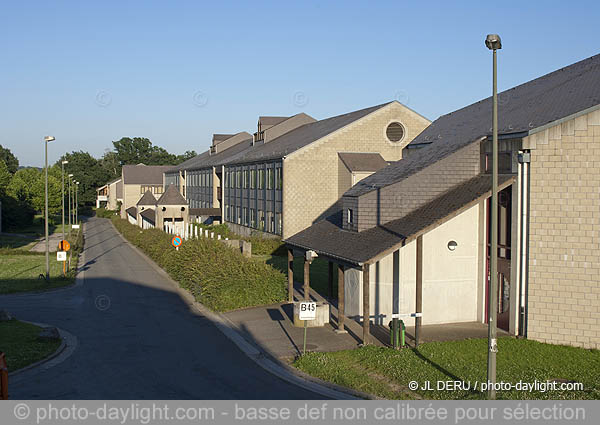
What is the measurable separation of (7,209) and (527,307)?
258ft

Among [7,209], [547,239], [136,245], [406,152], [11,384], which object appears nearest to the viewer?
[11,384]

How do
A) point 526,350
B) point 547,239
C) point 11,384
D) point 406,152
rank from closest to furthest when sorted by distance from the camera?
1. point 11,384
2. point 526,350
3. point 547,239
4. point 406,152

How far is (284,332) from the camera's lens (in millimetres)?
20562

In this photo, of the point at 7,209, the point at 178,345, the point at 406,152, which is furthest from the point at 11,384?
the point at 7,209

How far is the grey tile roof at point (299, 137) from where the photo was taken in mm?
47562

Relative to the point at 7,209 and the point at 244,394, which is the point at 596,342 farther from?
the point at 7,209

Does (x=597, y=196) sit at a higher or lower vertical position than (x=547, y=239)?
higher

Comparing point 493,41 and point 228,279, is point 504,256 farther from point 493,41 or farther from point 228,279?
point 228,279

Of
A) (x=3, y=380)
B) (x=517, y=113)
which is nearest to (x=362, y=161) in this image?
(x=517, y=113)

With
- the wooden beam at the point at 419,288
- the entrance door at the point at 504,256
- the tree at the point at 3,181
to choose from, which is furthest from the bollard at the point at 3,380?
the tree at the point at 3,181

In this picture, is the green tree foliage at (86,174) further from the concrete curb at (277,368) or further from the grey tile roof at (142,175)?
the concrete curb at (277,368)

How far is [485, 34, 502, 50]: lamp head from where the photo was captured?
12555 mm

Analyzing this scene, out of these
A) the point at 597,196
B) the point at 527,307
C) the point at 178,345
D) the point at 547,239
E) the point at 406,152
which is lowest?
the point at 178,345

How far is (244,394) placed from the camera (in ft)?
45.1
